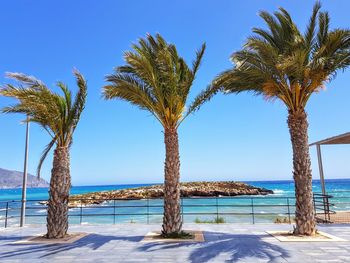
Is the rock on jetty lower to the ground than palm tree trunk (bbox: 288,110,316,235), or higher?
lower

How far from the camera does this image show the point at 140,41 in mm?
9344

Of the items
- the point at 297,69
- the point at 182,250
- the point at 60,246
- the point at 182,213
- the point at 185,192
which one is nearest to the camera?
the point at 182,250

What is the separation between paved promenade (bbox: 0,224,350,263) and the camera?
20.2 feet

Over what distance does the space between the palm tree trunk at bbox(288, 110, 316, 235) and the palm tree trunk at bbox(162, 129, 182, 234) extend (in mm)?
→ 3449

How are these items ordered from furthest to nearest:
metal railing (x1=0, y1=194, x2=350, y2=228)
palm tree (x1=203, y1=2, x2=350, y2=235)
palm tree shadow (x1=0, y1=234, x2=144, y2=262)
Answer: metal railing (x1=0, y1=194, x2=350, y2=228) < palm tree (x1=203, y1=2, x2=350, y2=235) < palm tree shadow (x1=0, y1=234, x2=144, y2=262)

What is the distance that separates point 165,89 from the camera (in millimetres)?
9047

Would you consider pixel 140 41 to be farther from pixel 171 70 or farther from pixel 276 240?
pixel 276 240

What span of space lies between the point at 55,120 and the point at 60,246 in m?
3.69

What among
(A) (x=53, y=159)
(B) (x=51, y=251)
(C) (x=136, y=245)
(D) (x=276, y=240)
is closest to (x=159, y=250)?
(C) (x=136, y=245)

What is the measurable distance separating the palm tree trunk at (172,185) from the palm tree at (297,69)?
6.88 ft

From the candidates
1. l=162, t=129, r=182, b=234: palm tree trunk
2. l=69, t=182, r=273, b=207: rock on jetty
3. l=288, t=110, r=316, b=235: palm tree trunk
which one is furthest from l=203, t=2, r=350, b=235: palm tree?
l=69, t=182, r=273, b=207: rock on jetty

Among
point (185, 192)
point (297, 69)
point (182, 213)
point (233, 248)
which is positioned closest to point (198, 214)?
point (182, 213)

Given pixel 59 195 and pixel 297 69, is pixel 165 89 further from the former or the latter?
pixel 59 195

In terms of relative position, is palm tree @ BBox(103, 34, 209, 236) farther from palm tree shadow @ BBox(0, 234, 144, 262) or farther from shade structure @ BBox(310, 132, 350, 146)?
shade structure @ BBox(310, 132, 350, 146)
